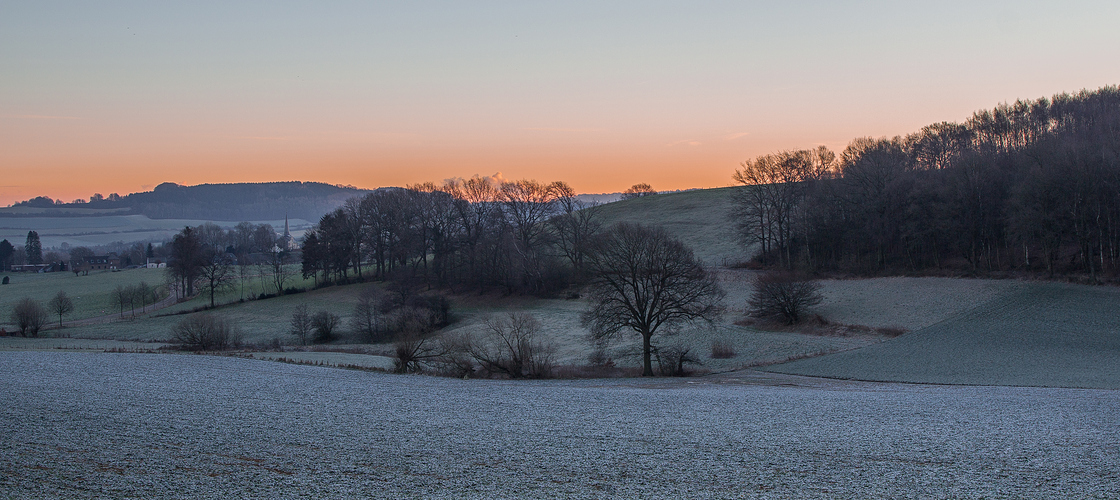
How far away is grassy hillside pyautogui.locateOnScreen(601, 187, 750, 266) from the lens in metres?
71.1

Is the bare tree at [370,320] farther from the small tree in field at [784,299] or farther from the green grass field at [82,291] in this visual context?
the green grass field at [82,291]

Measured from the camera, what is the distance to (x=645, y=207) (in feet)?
330

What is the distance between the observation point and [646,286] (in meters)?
31.1

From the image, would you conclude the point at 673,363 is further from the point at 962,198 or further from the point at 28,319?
the point at 28,319

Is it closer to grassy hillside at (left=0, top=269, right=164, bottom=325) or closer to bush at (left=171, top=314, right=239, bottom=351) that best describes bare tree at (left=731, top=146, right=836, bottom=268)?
bush at (left=171, top=314, right=239, bottom=351)

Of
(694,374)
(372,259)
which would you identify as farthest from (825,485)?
(372,259)

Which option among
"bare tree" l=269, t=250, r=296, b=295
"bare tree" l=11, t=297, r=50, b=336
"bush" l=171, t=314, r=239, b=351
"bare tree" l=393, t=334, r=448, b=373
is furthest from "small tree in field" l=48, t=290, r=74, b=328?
"bare tree" l=393, t=334, r=448, b=373

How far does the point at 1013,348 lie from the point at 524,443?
2860 cm

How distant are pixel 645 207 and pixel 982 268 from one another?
5504 cm

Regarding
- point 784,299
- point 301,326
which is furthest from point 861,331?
point 301,326

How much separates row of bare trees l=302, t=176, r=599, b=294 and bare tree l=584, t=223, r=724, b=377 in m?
30.4

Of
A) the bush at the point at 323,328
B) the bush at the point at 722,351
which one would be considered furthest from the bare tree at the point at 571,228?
the bush at the point at 722,351

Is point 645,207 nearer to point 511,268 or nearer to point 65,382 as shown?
point 511,268

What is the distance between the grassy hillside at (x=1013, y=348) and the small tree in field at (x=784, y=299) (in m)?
7.09
